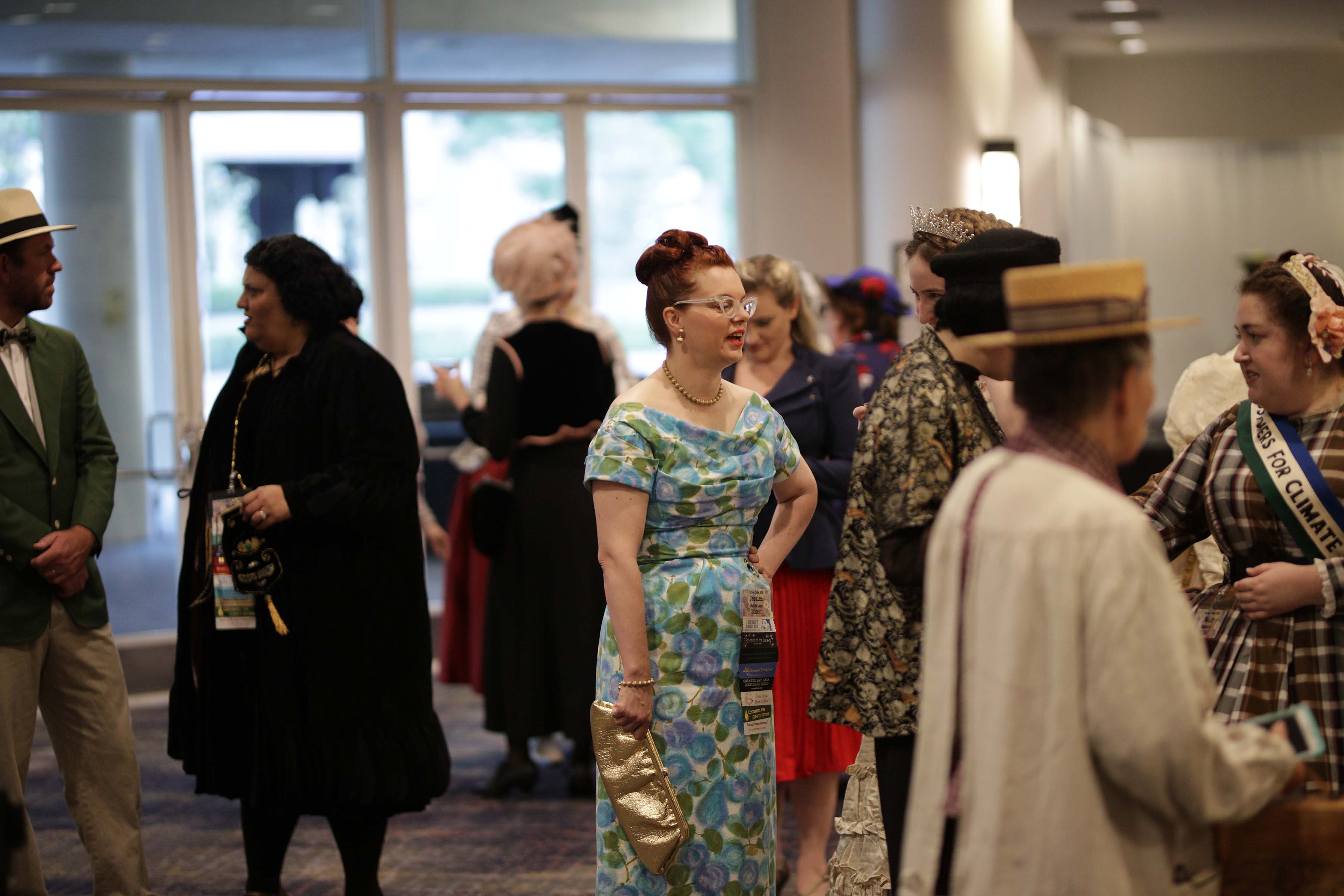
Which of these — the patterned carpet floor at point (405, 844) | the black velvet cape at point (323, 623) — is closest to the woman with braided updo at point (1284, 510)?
the patterned carpet floor at point (405, 844)

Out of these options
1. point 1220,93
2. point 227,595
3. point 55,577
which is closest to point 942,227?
point 227,595

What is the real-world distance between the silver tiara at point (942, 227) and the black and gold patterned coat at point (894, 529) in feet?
0.96

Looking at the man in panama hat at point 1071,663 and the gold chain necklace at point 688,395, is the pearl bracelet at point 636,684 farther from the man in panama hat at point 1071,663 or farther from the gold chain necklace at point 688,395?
the man in panama hat at point 1071,663

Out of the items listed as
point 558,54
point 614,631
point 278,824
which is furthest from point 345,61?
point 614,631

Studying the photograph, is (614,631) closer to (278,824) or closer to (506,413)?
(278,824)

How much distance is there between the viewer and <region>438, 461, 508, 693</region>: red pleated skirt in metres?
5.10

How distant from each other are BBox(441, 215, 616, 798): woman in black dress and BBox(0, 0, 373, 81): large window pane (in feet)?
9.39

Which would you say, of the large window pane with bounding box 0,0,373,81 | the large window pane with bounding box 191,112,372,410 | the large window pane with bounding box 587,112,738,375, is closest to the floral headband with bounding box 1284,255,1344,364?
the large window pane with bounding box 587,112,738,375

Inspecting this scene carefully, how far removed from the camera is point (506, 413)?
4.29 m

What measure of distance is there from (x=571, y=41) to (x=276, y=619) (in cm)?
478

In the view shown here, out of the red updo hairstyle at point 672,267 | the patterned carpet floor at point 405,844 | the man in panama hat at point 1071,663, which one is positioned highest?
the red updo hairstyle at point 672,267

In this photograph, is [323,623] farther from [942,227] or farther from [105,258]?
[105,258]

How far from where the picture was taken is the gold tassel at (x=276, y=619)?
10.1 ft

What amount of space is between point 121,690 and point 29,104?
422 cm
